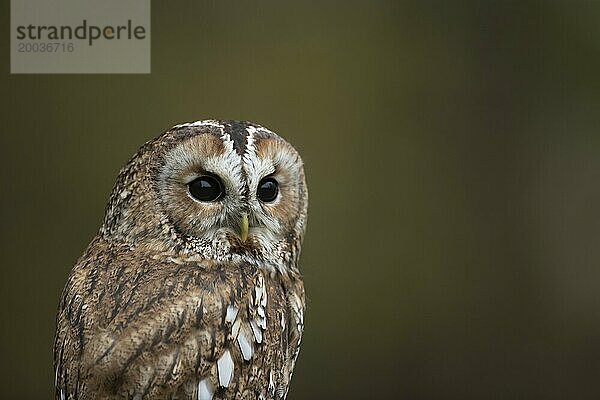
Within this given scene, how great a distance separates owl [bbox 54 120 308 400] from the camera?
52.4 inches

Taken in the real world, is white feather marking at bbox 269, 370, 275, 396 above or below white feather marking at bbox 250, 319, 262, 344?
below

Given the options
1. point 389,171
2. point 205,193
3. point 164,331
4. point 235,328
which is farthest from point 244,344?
point 389,171

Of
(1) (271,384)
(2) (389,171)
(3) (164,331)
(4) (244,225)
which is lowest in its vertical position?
(1) (271,384)

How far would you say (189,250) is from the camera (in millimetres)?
1447

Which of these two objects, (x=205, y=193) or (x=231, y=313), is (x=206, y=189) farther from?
(x=231, y=313)

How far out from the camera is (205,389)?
1.34 meters

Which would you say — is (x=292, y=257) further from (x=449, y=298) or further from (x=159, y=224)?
(x=449, y=298)

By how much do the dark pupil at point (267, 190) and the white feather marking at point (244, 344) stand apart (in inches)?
8.6

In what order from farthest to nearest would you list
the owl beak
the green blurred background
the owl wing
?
the green blurred background, the owl beak, the owl wing

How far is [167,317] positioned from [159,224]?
17cm

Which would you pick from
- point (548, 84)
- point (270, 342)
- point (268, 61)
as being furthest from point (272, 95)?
point (270, 342)

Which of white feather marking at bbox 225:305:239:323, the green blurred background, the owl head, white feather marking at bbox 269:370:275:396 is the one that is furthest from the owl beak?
the green blurred background

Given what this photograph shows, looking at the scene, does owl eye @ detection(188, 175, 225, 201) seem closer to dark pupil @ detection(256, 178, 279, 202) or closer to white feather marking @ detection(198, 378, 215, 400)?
dark pupil @ detection(256, 178, 279, 202)

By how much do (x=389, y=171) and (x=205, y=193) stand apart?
920 millimetres
